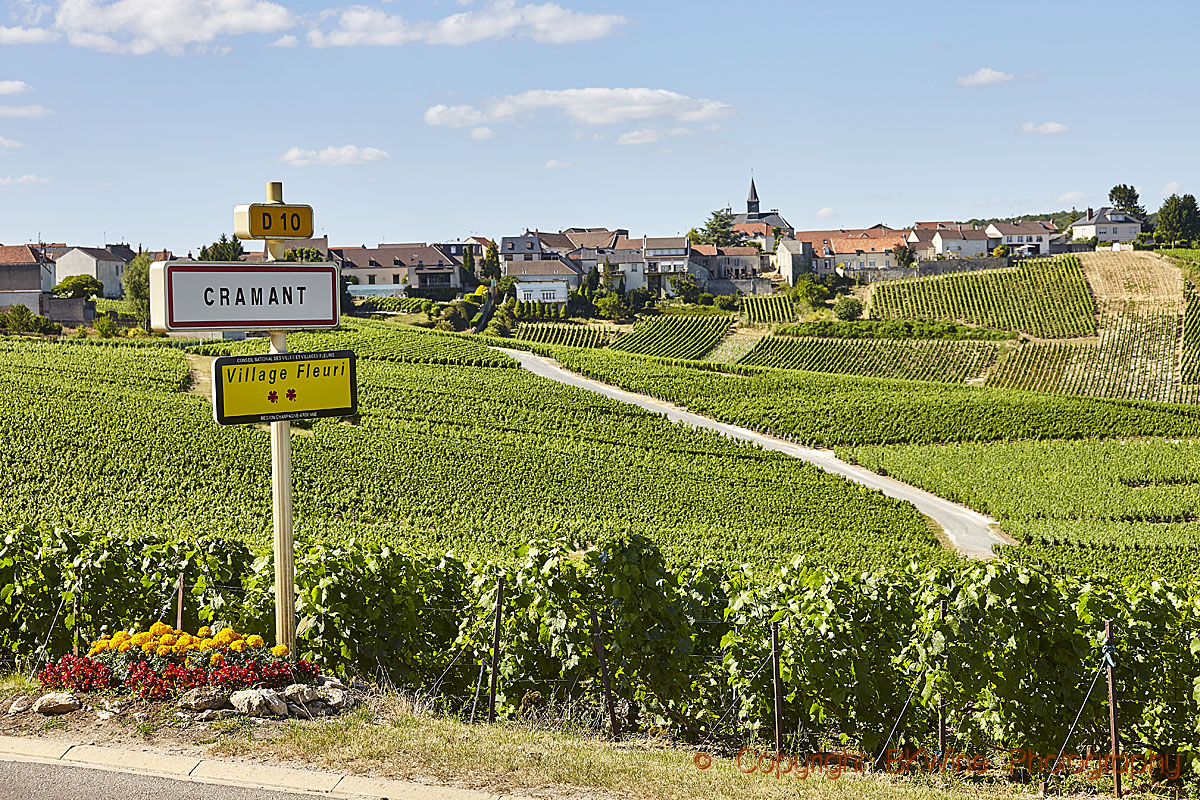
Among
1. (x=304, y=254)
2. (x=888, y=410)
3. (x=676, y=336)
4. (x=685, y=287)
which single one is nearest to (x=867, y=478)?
(x=888, y=410)

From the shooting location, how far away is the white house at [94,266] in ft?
351

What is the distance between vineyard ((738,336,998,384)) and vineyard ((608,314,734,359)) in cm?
509

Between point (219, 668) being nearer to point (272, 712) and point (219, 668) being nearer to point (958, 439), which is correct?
point (272, 712)

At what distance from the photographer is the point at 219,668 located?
8219 millimetres

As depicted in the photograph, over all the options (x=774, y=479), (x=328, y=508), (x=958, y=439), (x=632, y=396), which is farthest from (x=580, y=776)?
(x=632, y=396)

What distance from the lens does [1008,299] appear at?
9944 cm

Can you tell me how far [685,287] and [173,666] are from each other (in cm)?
10672

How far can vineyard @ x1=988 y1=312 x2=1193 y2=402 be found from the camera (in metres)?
74.1

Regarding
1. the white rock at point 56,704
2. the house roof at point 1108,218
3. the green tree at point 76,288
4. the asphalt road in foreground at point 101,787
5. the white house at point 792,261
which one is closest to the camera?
the asphalt road in foreground at point 101,787

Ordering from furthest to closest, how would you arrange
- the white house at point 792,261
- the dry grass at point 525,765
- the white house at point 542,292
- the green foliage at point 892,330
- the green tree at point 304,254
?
the white house at point 792,261 → the white house at point 542,292 → the green foliage at point 892,330 → the green tree at point 304,254 → the dry grass at point 525,765

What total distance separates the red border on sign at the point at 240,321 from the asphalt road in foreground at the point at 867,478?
25807 millimetres

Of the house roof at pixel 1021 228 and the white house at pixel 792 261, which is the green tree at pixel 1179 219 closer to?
the house roof at pixel 1021 228

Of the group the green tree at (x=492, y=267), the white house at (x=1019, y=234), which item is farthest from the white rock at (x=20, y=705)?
the white house at (x=1019, y=234)

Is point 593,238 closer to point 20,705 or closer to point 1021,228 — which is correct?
point 1021,228
